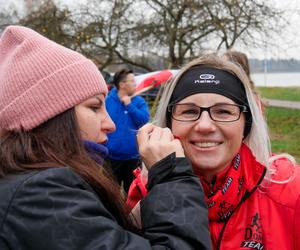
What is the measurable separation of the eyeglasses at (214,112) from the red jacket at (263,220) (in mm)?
230

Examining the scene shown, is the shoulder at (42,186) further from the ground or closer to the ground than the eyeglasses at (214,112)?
further from the ground

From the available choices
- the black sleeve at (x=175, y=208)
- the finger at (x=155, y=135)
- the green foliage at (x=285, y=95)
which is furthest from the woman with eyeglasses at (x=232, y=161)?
the green foliage at (x=285, y=95)

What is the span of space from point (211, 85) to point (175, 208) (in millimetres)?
607

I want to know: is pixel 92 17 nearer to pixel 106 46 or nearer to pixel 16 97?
pixel 106 46

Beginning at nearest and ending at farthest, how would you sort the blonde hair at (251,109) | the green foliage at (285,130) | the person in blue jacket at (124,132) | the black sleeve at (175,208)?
the black sleeve at (175,208), the blonde hair at (251,109), the person in blue jacket at (124,132), the green foliage at (285,130)

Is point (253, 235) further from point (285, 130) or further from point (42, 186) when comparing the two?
point (285, 130)

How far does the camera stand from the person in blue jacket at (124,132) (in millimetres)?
4918

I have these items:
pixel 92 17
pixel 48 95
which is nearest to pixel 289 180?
pixel 48 95

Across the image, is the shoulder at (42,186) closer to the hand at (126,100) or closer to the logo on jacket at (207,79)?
the logo on jacket at (207,79)

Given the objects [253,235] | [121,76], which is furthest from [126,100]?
[253,235]

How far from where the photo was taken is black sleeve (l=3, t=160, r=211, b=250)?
1.12 m

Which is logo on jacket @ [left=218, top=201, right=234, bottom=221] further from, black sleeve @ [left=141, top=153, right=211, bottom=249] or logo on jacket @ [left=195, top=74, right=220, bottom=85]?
logo on jacket @ [left=195, top=74, right=220, bottom=85]

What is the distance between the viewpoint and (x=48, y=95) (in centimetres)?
141

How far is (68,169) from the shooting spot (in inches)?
48.4
